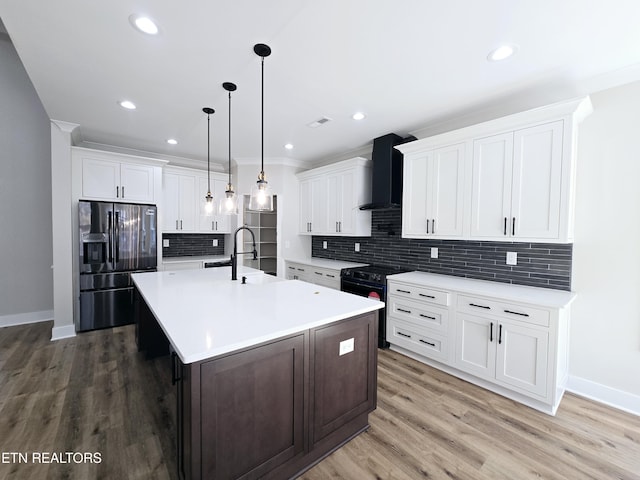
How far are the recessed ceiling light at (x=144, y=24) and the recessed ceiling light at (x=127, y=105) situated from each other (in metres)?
1.32

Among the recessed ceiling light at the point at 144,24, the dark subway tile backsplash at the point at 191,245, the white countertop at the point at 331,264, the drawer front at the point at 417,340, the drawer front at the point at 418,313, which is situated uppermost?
the recessed ceiling light at the point at 144,24

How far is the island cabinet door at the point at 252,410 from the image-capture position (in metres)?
1.24

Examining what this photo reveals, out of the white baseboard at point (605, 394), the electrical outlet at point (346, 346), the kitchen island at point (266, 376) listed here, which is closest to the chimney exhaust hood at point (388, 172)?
the kitchen island at point (266, 376)

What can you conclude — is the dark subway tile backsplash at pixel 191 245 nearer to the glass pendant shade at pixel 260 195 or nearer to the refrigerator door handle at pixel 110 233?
the refrigerator door handle at pixel 110 233

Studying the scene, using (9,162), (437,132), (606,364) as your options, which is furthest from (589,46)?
(9,162)

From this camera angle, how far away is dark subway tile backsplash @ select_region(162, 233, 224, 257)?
4992 mm

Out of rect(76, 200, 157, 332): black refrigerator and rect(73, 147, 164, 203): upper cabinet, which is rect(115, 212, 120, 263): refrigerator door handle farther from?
rect(73, 147, 164, 203): upper cabinet

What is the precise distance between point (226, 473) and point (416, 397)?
1.67 meters

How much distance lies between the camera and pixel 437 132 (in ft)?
10.8

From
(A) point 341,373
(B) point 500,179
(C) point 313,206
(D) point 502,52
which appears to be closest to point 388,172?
(B) point 500,179

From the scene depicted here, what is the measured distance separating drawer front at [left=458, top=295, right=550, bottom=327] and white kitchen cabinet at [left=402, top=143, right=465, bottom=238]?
70 cm

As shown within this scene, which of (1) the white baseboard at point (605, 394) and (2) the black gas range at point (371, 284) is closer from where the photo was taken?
(1) the white baseboard at point (605, 394)

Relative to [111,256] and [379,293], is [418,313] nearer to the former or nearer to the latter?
[379,293]

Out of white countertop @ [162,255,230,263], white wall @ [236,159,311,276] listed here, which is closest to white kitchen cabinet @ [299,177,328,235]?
white wall @ [236,159,311,276]
